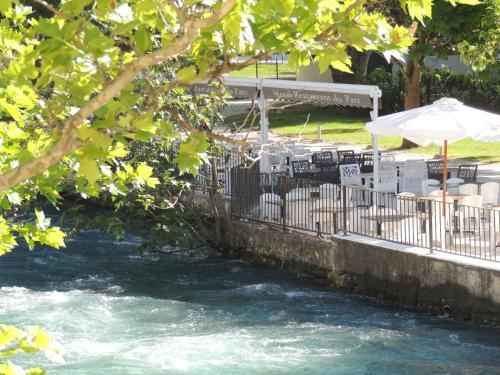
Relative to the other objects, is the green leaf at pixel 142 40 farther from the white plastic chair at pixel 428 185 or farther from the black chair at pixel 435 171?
the black chair at pixel 435 171

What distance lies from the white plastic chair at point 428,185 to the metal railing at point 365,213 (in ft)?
4.13

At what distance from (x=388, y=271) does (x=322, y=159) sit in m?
7.35

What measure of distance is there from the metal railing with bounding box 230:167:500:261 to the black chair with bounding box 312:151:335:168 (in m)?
2.88

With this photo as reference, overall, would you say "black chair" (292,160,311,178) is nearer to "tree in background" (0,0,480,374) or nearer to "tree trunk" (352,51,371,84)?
"tree in background" (0,0,480,374)

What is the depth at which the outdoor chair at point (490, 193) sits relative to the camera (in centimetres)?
1706

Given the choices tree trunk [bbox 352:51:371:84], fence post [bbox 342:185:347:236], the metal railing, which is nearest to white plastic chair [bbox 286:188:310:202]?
the metal railing

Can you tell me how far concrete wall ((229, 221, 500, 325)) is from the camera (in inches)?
560

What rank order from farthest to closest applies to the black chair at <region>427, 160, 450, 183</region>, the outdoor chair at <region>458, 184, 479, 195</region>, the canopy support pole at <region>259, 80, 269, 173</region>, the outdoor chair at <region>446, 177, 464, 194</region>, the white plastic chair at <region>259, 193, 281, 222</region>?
the black chair at <region>427, 160, 450, 183</region> < the canopy support pole at <region>259, 80, 269, 173</region> < the outdoor chair at <region>446, 177, 464, 194</region> < the white plastic chair at <region>259, 193, 281, 222</region> < the outdoor chair at <region>458, 184, 479, 195</region>


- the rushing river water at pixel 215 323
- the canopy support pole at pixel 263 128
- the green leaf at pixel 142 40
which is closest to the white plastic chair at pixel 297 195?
the canopy support pole at pixel 263 128

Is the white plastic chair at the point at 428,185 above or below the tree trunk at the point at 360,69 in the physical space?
below

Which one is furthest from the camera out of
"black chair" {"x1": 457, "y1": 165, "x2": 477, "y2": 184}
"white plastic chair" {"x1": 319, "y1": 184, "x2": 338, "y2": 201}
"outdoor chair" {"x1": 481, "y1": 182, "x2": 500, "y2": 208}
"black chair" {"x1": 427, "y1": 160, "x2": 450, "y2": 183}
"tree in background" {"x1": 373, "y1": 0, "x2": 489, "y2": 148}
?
"black chair" {"x1": 427, "y1": 160, "x2": 450, "y2": 183}

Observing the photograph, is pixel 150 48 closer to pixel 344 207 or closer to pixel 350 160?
pixel 344 207

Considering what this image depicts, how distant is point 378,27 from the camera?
446cm

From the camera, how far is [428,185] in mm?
18984
